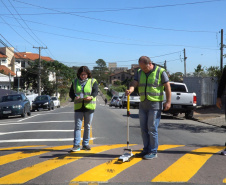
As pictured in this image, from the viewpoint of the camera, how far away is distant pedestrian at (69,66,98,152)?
6.11 m

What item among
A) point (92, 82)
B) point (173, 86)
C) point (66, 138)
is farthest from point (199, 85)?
point (92, 82)

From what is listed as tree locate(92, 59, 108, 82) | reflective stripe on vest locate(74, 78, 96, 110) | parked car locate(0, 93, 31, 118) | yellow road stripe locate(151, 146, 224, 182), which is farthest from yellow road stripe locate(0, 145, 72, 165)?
tree locate(92, 59, 108, 82)

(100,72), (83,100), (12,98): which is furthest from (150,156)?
(100,72)

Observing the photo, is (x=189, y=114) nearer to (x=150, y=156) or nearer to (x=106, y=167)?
(x=150, y=156)

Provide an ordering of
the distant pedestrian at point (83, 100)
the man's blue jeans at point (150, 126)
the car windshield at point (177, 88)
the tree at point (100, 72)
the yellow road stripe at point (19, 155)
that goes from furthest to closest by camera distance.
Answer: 1. the tree at point (100, 72)
2. the car windshield at point (177, 88)
3. the distant pedestrian at point (83, 100)
4. the yellow road stripe at point (19, 155)
5. the man's blue jeans at point (150, 126)

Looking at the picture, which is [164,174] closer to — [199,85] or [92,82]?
[92,82]

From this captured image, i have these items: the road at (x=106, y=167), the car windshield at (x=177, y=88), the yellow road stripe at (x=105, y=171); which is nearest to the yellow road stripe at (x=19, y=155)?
the road at (x=106, y=167)

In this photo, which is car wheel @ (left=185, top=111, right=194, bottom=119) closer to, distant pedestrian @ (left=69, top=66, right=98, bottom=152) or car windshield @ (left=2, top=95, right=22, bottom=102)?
car windshield @ (left=2, top=95, right=22, bottom=102)

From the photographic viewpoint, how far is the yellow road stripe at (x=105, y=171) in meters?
4.34

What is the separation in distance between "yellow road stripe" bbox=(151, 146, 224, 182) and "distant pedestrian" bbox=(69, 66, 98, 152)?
193 cm

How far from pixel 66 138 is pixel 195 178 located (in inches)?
196

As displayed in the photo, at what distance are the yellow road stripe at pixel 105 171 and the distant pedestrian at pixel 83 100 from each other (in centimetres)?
104

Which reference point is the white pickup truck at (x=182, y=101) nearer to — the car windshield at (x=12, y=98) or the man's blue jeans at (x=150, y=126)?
the car windshield at (x=12, y=98)

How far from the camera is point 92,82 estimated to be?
632 cm
